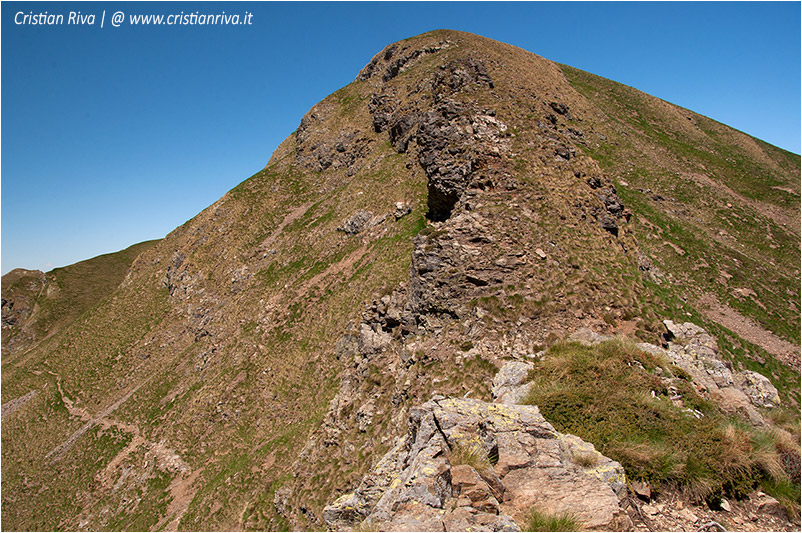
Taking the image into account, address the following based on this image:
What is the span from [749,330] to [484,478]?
1456 inches

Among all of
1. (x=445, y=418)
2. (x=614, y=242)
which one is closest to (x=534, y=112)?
(x=614, y=242)

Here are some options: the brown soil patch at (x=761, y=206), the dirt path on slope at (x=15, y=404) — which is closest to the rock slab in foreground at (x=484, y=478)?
the brown soil patch at (x=761, y=206)

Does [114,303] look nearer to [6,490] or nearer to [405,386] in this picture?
[6,490]

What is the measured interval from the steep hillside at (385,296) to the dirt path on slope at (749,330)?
0.23 m

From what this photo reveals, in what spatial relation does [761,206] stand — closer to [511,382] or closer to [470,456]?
[511,382]

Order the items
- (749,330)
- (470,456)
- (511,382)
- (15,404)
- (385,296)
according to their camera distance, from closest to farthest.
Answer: (470,456), (511,382), (385,296), (749,330), (15,404)

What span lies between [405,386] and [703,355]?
13.4 metres

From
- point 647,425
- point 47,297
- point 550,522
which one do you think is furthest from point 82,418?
point 47,297

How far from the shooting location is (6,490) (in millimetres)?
38969

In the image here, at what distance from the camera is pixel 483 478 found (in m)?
7.32

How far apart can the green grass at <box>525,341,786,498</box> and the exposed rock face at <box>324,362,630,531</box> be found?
40.7 inches

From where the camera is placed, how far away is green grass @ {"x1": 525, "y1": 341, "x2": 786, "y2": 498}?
835 centimetres

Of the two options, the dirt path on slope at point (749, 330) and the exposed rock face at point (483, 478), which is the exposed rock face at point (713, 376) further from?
the dirt path on slope at point (749, 330)

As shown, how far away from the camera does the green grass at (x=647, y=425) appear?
27.4 ft
